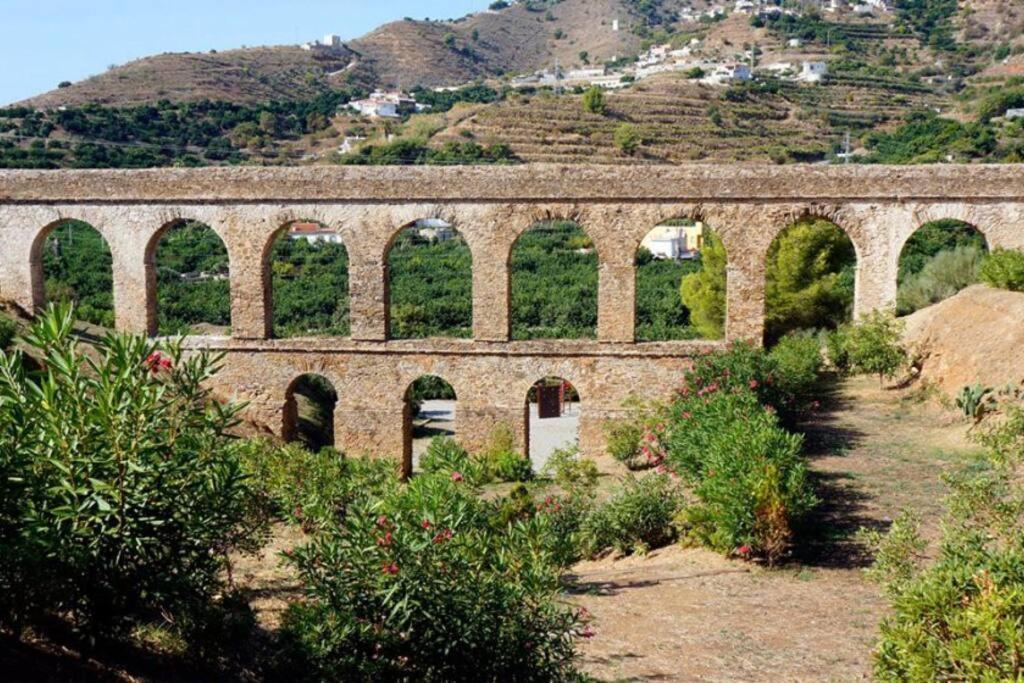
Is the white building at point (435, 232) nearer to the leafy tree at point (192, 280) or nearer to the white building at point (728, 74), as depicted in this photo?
the leafy tree at point (192, 280)

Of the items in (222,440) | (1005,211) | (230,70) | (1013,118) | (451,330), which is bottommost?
(451,330)

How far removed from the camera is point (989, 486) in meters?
7.11

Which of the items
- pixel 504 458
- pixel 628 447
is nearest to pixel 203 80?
pixel 504 458

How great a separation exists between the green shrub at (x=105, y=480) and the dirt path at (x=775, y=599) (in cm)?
314

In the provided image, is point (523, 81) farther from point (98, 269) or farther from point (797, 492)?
point (797, 492)

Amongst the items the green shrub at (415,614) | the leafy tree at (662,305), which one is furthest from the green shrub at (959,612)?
the leafy tree at (662,305)

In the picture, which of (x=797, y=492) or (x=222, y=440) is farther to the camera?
(x=797, y=492)

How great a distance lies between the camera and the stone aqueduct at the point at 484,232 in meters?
16.8

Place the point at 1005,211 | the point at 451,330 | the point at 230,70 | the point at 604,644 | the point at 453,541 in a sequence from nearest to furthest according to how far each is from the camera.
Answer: the point at 453,541 < the point at 604,644 < the point at 1005,211 < the point at 451,330 < the point at 230,70

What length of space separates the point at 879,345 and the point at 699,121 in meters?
34.3

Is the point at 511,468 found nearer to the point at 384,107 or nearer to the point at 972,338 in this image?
the point at 972,338

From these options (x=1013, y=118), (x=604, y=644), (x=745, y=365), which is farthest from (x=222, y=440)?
(x=1013, y=118)

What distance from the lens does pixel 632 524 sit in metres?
11.0

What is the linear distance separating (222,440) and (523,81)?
7549 cm
